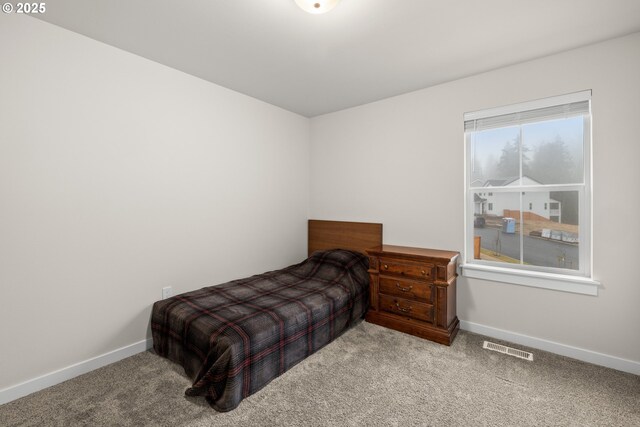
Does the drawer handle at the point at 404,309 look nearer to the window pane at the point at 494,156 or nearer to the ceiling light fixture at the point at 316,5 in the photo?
the window pane at the point at 494,156

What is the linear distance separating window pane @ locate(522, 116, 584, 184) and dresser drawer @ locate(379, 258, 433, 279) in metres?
1.23

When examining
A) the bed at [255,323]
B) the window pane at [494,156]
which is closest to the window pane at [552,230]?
the window pane at [494,156]

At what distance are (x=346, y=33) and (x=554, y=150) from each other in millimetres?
1997

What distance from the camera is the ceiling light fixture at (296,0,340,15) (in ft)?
5.16

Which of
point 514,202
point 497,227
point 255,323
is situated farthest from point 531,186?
point 255,323

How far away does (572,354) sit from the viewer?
225 centimetres

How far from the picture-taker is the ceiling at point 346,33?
1.75m

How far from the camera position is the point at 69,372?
1.99 metres

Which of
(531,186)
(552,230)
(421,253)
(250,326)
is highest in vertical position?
(531,186)

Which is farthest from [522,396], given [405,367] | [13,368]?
[13,368]

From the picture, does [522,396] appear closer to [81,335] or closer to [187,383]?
[187,383]

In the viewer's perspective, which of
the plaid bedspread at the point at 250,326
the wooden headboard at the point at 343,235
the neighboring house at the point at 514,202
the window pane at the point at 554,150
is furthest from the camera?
the wooden headboard at the point at 343,235

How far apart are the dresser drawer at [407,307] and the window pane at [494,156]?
130 centimetres

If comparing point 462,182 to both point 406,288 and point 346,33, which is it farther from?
point 346,33
